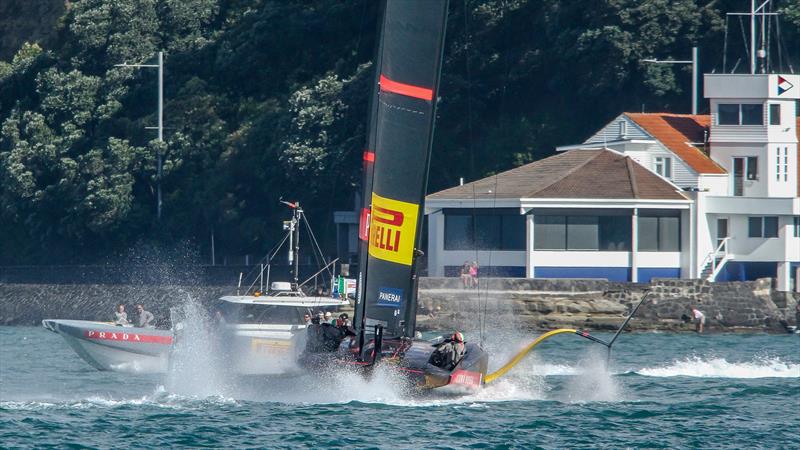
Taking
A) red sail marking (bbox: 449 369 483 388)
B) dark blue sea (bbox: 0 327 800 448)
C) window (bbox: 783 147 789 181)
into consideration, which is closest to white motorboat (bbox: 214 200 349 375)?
dark blue sea (bbox: 0 327 800 448)

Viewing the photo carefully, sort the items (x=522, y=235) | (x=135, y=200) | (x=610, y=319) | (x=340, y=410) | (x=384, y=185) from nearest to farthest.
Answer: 1. (x=340, y=410)
2. (x=384, y=185)
3. (x=610, y=319)
4. (x=522, y=235)
5. (x=135, y=200)

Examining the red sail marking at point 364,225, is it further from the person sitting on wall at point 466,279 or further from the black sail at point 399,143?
the person sitting on wall at point 466,279

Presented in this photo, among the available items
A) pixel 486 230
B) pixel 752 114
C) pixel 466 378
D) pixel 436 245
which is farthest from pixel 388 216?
pixel 752 114

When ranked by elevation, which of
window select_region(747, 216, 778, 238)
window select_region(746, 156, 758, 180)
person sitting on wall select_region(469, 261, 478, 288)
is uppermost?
window select_region(746, 156, 758, 180)

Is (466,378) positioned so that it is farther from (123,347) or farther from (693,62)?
(693,62)

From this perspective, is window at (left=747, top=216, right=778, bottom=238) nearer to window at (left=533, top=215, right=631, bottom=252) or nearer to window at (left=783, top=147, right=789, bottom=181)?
window at (left=783, top=147, right=789, bottom=181)

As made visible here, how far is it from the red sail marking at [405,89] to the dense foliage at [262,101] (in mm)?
30465

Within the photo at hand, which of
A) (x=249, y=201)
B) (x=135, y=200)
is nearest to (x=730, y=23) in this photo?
(x=249, y=201)

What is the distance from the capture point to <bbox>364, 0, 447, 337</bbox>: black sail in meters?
27.4

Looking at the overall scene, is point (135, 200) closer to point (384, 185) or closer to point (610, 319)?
point (610, 319)

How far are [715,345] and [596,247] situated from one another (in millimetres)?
11554

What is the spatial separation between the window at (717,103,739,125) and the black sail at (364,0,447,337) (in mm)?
27936

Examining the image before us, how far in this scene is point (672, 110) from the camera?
63.2 metres

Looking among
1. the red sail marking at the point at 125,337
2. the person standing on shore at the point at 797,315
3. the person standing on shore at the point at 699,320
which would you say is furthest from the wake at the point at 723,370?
the person standing on shore at the point at 797,315
